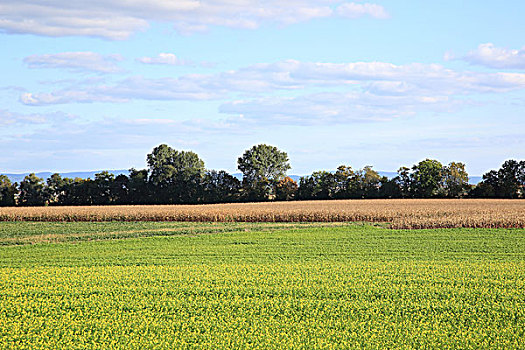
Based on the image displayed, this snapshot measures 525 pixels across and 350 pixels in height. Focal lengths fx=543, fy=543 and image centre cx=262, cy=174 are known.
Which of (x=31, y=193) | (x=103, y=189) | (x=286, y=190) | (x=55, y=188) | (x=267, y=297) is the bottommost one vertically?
(x=267, y=297)

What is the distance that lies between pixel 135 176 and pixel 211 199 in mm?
10385

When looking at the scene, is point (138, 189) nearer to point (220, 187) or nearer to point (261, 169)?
point (220, 187)

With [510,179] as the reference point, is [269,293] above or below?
below

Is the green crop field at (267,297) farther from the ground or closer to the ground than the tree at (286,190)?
closer to the ground

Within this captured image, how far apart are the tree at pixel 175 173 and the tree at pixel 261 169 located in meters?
6.05

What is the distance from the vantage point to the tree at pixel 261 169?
7006 centimetres

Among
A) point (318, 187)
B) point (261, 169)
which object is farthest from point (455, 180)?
point (261, 169)

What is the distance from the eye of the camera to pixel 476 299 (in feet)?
43.1

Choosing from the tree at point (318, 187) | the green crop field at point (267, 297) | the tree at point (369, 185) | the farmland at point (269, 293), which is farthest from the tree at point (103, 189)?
the green crop field at point (267, 297)

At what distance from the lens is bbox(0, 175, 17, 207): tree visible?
64500 millimetres

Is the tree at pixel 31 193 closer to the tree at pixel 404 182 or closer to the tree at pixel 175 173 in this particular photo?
the tree at pixel 175 173

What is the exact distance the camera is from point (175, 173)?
234 feet

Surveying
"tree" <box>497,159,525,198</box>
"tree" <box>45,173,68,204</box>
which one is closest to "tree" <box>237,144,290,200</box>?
"tree" <box>45,173,68,204</box>

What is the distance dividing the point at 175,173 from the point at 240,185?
8749mm
